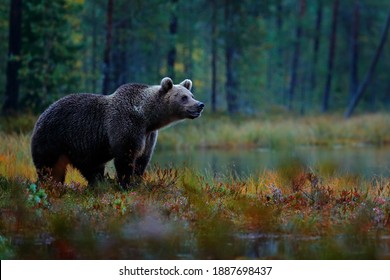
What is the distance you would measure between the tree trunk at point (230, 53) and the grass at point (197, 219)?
78.7ft

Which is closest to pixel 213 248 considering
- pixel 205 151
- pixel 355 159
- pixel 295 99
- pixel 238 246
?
pixel 238 246

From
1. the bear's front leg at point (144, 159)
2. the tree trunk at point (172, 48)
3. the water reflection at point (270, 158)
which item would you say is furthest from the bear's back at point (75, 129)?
the tree trunk at point (172, 48)

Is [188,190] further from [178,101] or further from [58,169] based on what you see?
[58,169]

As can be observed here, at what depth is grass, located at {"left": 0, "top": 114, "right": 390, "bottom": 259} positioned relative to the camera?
8.02 m

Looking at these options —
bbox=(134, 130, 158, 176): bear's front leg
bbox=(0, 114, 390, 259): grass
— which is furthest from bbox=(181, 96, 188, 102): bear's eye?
bbox=(0, 114, 390, 259): grass

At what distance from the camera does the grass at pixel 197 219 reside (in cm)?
802

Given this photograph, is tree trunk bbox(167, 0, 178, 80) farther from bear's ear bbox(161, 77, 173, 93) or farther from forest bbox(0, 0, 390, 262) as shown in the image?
bear's ear bbox(161, 77, 173, 93)

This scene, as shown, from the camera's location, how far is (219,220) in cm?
885

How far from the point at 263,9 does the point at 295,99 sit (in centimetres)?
2413

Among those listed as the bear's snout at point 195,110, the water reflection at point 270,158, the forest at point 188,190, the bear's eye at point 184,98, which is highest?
the bear's eye at point 184,98

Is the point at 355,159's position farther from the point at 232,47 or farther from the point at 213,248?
the point at 232,47

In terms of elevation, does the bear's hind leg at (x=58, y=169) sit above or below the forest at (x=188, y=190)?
above

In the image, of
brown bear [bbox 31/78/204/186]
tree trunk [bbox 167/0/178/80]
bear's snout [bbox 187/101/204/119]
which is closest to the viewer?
bear's snout [bbox 187/101/204/119]

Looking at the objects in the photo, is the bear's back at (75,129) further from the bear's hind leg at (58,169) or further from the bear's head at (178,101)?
the bear's head at (178,101)
